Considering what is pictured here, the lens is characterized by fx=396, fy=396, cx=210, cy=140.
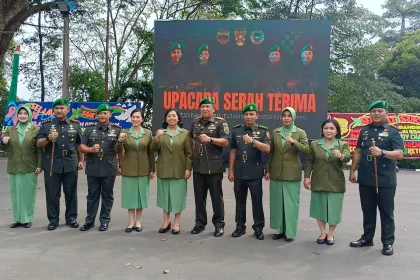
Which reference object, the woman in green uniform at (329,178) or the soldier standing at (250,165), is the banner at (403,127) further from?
the soldier standing at (250,165)

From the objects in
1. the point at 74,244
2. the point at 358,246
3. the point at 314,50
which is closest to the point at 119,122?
the point at 314,50

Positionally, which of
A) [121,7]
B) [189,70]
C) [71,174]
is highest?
[121,7]

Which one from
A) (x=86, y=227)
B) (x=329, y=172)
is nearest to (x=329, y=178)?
(x=329, y=172)

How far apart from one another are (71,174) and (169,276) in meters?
2.22

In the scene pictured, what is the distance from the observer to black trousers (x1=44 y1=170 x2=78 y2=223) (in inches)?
194

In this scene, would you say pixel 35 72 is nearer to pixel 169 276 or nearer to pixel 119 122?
pixel 119 122

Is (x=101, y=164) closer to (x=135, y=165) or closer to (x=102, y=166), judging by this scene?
(x=102, y=166)

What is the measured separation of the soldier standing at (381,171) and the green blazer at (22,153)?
152 inches

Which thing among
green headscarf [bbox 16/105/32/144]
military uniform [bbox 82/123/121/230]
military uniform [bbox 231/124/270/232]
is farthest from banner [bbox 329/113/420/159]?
green headscarf [bbox 16/105/32/144]

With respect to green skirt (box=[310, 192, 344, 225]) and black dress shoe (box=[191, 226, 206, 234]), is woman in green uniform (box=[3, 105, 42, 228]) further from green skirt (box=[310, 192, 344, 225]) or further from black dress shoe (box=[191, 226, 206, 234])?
green skirt (box=[310, 192, 344, 225])

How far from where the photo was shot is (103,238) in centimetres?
451

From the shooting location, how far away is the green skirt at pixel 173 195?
15.6 feet

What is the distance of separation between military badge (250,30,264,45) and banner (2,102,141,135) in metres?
3.96

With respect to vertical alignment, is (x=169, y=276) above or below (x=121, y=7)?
below
